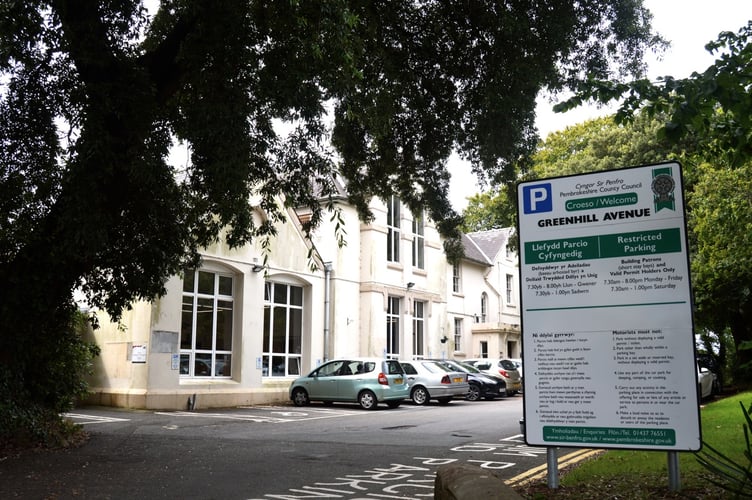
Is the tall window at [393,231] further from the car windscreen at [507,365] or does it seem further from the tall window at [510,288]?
the tall window at [510,288]

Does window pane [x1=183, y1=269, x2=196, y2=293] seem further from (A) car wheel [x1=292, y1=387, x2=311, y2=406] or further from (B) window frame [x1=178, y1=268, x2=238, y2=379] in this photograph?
(A) car wheel [x1=292, y1=387, x2=311, y2=406]

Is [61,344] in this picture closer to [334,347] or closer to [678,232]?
[678,232]

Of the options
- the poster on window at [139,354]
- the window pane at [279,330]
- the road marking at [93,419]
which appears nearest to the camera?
the road marking at [93,419]

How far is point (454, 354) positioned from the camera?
36531 mm

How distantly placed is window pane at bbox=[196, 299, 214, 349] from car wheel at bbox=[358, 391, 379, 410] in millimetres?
5423

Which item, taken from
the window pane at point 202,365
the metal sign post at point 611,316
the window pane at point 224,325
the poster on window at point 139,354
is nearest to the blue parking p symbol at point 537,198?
the metal sign post at point 611,316

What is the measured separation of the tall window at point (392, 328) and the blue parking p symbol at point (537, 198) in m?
24.2

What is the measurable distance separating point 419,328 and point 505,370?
6.10m

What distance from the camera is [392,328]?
3133 centimetres

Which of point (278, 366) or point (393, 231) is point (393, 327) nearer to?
point (393, 231)

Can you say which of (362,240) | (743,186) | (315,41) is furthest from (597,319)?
(362,240)

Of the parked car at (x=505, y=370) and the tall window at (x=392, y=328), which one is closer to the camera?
the parked car at (x=505, y=370)

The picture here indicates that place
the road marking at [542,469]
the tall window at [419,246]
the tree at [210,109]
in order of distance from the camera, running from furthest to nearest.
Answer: the tall window at [419,246] → the tree at [210,109] → the road marking at [542,469]

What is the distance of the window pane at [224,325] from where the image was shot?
2295 cm
